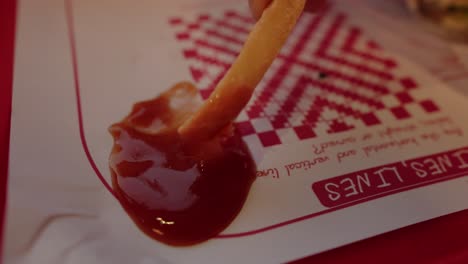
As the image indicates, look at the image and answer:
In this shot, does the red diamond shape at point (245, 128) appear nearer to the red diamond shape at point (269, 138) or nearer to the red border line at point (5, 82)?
the red diamond shape at point (269, 138)

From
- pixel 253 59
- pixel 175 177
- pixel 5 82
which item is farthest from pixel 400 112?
pixel 5 82

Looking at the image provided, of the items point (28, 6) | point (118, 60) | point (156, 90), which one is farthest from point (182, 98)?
point (28, 6)

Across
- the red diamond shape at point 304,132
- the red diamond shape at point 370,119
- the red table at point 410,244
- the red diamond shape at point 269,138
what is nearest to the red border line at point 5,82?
the red table at point 410,244

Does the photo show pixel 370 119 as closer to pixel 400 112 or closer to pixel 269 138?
pixel 400 112

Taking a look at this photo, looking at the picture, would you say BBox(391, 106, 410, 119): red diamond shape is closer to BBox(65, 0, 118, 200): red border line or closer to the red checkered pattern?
the red checkered pattern

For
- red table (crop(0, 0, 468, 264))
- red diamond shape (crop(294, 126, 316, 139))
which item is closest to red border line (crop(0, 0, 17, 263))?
red table (crop(0, 0, 468, 264))
